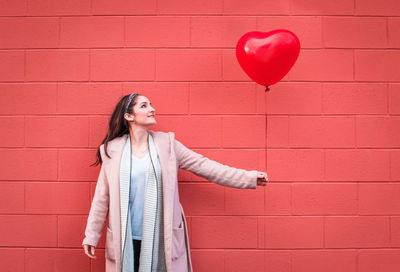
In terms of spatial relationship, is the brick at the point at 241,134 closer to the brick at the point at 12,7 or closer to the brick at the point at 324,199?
the brick at the point at 324,199

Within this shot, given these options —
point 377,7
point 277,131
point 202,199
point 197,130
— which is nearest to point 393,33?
point 377,7

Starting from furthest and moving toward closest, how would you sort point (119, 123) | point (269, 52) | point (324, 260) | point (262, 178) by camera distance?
1. point (324, 260)
2. point (119, 123)
3. point (262, 178)
4. point (269, 52)

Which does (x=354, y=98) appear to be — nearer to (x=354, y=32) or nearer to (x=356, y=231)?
(x=354, y=32)

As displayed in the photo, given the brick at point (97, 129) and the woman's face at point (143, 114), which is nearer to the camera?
the woman's face at point (143, 114)

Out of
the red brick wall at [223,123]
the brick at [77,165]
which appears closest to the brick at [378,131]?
the red brick wall at [223,123]

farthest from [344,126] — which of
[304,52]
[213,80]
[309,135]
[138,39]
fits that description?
[138,39]

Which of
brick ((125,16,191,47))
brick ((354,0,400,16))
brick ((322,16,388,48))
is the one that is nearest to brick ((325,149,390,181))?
brick ((322,16,388,48))

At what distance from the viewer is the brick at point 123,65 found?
7.53 ft

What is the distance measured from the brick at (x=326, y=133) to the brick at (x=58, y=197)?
64.9 inches

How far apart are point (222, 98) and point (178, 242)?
42.8 inches

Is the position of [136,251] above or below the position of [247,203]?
below

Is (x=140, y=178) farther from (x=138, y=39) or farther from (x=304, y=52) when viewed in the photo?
(x=304, y=52)

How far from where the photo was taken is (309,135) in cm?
228

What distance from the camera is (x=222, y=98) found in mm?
2293
